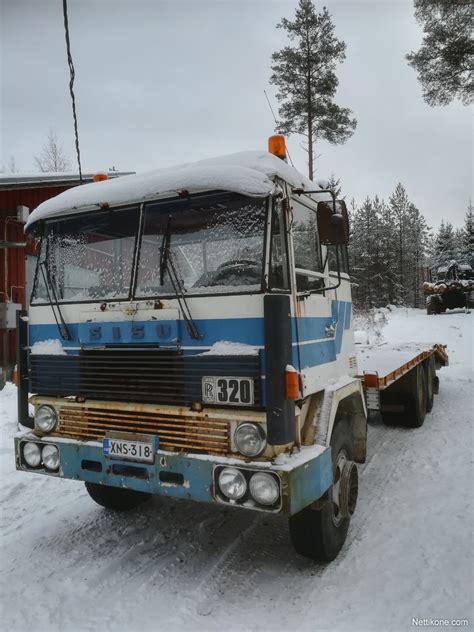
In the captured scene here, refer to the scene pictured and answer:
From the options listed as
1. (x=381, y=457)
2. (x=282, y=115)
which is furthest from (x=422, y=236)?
(x=381, y=457)

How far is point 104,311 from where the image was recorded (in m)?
3.51

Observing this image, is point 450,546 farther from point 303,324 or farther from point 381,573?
point 303,324

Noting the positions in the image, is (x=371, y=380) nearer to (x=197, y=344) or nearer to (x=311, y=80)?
(x=197, y=344)

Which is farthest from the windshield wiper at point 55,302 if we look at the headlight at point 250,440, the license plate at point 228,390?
the headlight at point 250,440

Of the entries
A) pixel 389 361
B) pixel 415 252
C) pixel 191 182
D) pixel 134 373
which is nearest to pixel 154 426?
pixel 134 373

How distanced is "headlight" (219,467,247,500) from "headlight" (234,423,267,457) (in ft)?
0.44

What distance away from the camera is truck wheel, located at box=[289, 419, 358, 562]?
3404 millimetres

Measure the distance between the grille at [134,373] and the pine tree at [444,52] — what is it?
15850mm

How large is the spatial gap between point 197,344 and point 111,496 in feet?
7.02

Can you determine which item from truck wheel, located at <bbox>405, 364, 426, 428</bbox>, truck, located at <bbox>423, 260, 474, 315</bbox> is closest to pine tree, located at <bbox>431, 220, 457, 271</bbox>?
truck, located at <bbox>423, 260, 474, 315</bbox>

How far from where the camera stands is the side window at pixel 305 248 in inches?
135

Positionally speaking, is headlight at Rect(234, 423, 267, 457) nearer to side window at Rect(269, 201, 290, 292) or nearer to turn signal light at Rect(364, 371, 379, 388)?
side window at Rect(269, 201, 290, 292)

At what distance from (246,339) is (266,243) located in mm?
629

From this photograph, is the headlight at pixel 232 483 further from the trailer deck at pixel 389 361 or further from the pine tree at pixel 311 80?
the pine tree at pixel 311 80
